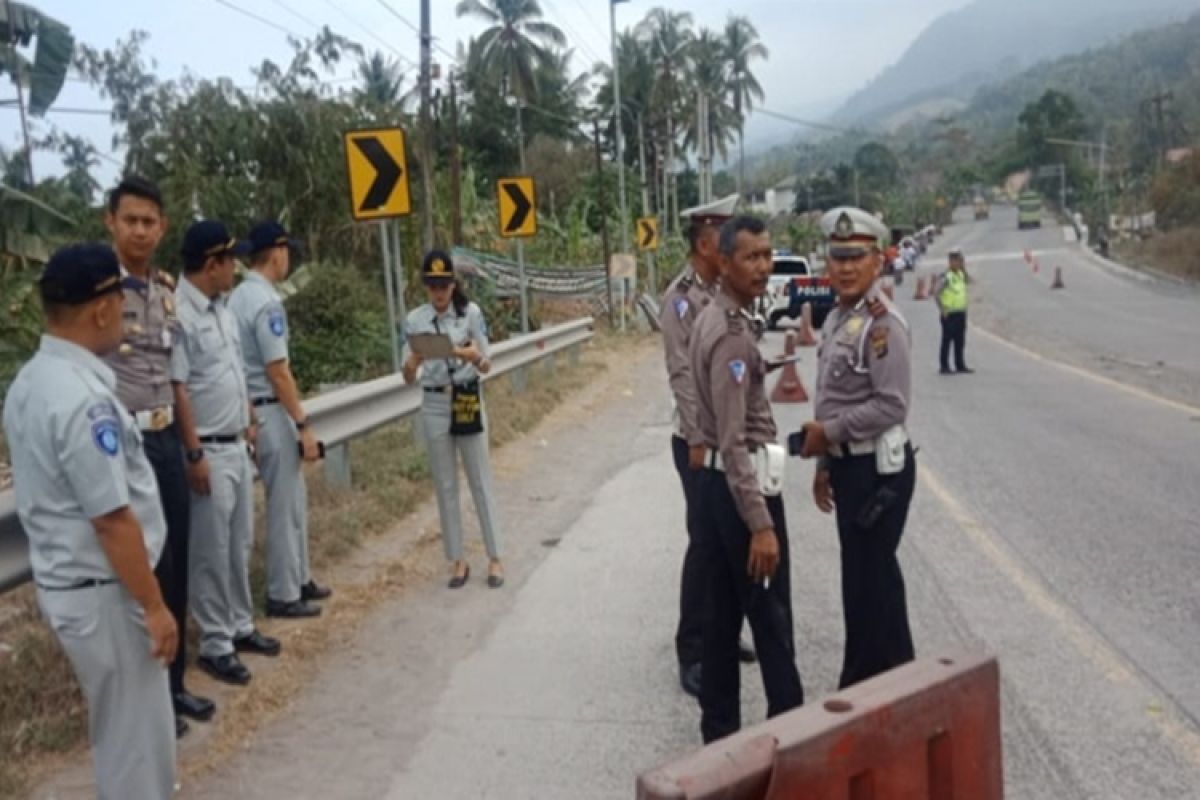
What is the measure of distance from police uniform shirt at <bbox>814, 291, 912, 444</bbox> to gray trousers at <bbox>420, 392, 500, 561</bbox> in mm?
2757

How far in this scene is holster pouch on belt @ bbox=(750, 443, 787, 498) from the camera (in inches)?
155

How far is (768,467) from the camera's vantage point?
3949 millimetres

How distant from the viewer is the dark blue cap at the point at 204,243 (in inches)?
202

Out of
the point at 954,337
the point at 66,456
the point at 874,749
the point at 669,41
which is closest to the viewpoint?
the point at 874,749

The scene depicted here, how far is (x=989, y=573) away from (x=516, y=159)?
2103 inches

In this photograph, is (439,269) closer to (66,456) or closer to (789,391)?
(66,456)

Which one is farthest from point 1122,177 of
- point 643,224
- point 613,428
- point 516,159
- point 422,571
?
point 422,571

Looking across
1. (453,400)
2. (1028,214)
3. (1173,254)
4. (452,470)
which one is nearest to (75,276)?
(453,400)

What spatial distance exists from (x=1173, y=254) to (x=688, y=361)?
160 feet

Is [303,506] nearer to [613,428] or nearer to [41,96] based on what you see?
[613,428]

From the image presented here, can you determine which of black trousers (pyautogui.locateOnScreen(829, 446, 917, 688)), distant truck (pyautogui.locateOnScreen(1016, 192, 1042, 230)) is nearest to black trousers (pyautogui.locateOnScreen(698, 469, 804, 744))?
black trousers (pyautogui.locateOnScreen(829, 446, 917, 688))

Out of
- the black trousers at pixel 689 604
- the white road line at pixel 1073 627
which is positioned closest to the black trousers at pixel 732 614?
the black trousers at pixel 689 604

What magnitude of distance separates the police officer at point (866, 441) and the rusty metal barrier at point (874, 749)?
4.12 feet

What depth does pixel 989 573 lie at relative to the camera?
6414 millimetres
